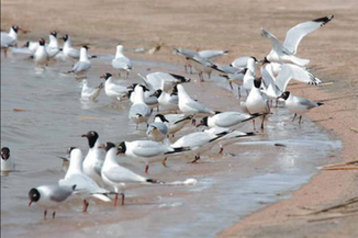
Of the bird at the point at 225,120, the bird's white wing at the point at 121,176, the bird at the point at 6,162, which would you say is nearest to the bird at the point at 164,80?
the bird at the point at 225,120

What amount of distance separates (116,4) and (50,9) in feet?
5.92

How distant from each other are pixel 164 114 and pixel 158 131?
167cm

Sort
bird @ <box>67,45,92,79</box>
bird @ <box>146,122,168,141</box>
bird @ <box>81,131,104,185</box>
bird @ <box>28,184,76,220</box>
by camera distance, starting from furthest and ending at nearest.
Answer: bird @ <box>67,45,92,79</box> < bird @ <box>146,122,168,141</box> < bird @ <box>81,131,104,185</box> < bird @ <box>28,184,76,220</box>

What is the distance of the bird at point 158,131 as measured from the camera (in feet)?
29.8

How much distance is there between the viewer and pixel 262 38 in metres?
17.0

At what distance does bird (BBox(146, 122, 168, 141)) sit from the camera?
909 cm

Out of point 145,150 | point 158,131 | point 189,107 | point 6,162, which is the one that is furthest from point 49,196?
point 189,107

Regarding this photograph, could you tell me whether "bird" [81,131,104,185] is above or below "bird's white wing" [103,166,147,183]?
below

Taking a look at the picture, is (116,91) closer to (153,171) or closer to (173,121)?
→ (173,121)

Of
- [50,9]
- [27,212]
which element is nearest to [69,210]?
[27,212]

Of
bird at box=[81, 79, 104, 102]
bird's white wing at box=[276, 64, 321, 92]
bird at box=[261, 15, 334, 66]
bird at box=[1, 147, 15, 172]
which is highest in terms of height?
bird at box=[261, 15, 334, 66]

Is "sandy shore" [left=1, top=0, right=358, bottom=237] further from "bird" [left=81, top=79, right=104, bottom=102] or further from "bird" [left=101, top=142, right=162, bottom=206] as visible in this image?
"bird" [left=81, top=79, right=104, bottom=102]

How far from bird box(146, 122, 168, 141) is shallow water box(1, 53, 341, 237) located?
55 cm

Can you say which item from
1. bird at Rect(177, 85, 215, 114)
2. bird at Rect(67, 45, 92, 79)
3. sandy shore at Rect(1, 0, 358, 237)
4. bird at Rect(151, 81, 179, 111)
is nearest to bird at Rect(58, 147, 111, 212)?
sandy shore at Rect(1, 0, 358, 237)
